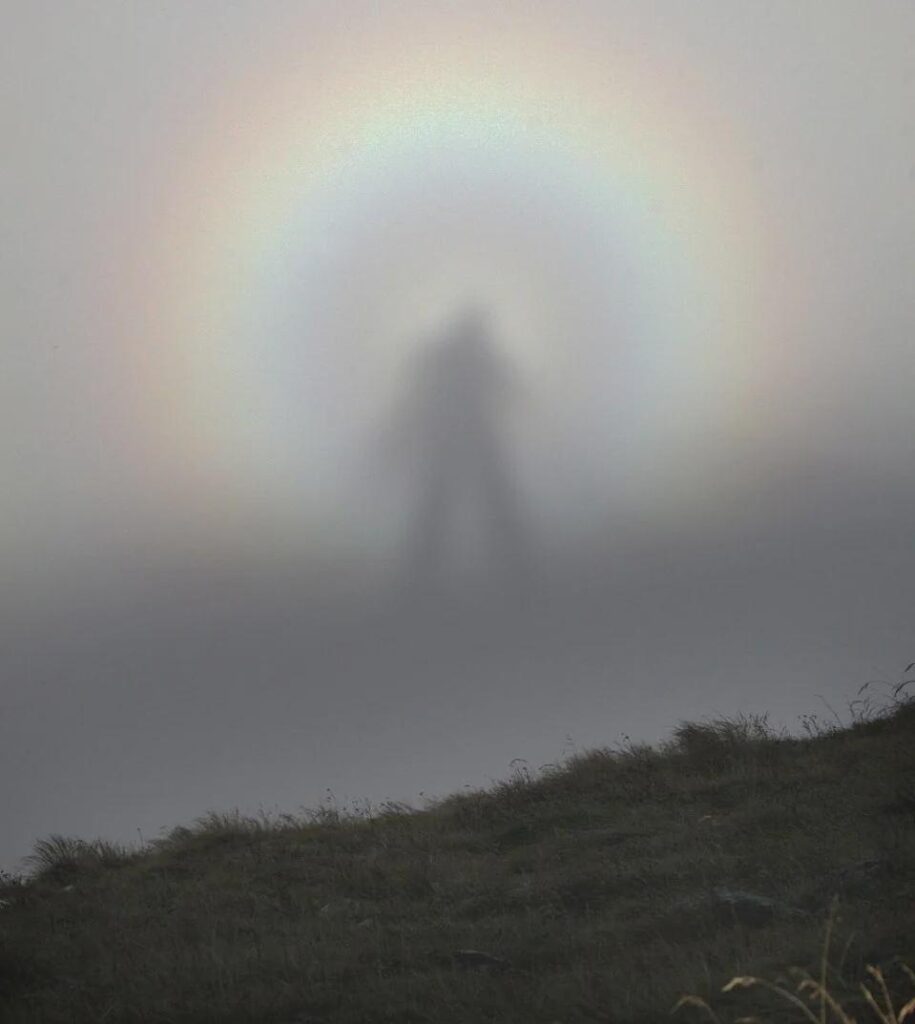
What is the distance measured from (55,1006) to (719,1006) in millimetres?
3818

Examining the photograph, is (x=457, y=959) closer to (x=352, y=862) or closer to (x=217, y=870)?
(x=352, y=862)

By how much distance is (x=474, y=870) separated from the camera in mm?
10797

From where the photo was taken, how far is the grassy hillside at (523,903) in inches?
260

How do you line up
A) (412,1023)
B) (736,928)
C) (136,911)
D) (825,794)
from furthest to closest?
(825,794) → (136,911) → (736,928) → (412,1023)

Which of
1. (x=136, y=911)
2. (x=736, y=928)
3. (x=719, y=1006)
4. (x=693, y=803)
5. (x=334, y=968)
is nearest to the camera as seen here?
(x=719, y=1006)

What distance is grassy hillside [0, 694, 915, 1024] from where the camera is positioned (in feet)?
21.7

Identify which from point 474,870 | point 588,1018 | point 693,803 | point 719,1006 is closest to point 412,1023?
point 588,1018

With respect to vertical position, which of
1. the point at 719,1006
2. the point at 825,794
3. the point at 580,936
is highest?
the point at 825,794

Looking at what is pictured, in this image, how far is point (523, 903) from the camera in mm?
9258

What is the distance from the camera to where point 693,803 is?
1229 centimetres

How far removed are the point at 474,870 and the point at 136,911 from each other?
8.91 feet

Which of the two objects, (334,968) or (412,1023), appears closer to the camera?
(412,1023)

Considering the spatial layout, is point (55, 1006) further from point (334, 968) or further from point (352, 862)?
point (352, 862)

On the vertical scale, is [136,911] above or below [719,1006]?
above
